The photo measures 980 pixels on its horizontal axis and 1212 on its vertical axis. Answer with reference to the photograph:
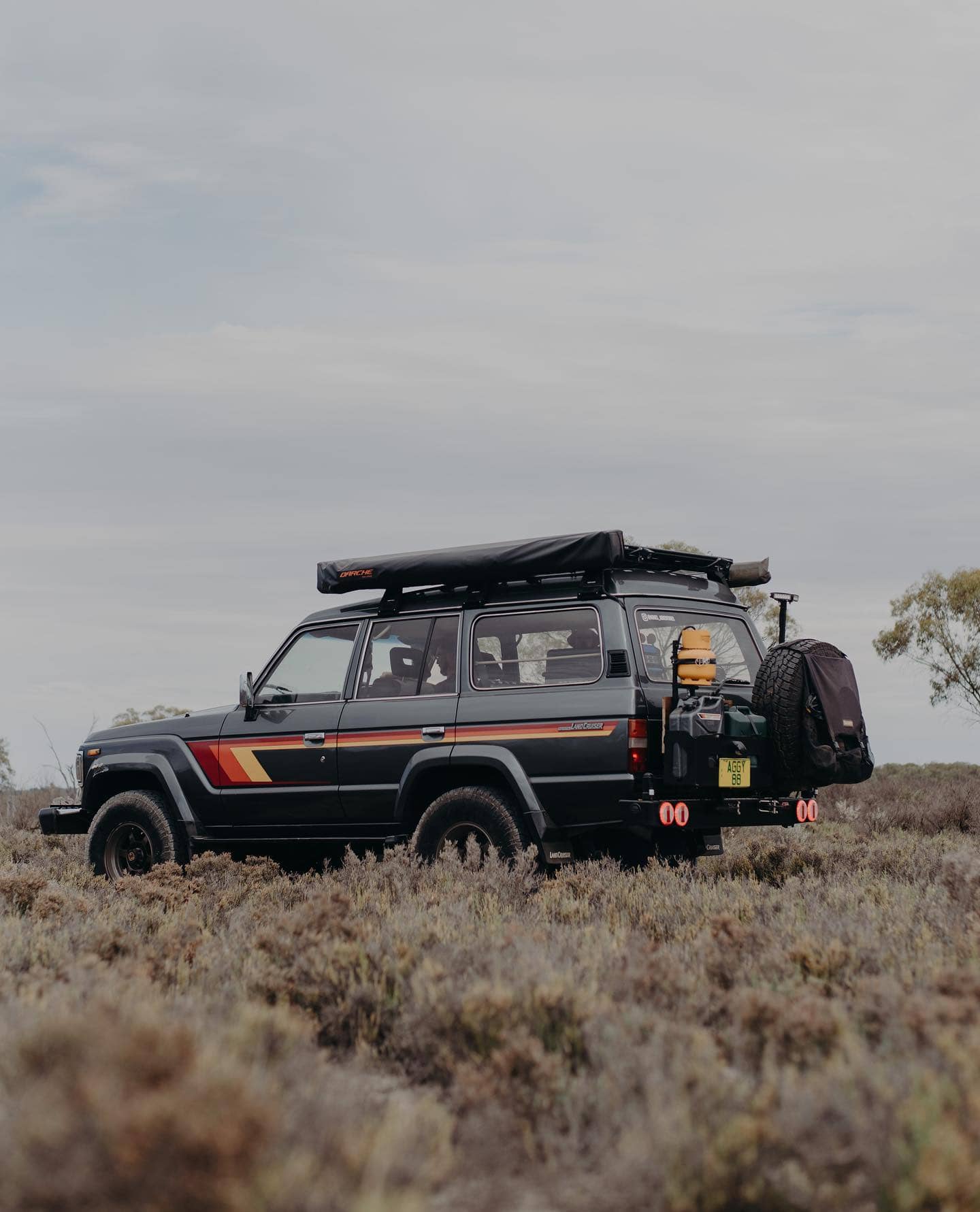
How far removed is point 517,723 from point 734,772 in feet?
4.34

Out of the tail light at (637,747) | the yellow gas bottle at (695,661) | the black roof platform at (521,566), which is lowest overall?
the tail light at (637,747)

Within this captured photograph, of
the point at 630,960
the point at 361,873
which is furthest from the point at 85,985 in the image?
the point at 361,873

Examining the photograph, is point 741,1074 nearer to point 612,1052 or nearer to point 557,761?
point 612,1052

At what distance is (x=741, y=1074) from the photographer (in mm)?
3785

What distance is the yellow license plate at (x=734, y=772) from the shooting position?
7.57 metres

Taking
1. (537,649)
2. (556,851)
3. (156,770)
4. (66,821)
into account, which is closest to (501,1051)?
(556,851)

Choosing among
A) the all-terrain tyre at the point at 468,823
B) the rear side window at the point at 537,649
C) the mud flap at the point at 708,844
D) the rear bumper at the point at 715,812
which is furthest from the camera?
the mud flap at the point at 708,844

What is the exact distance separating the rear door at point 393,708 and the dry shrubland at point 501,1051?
3.98 feet

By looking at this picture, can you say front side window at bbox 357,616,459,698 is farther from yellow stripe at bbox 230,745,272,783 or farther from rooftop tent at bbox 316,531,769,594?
yellow stripe at bbox 230,745,272,783

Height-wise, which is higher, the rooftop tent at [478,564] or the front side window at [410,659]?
the rooftop tent at [478,564]

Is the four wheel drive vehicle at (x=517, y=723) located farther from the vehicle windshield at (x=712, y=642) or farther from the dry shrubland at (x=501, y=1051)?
the dry shrubland at (x=501, y=1051)

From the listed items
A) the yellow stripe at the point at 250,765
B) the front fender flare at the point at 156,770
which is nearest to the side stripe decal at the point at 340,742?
the yellow stripe at the point at 250,765

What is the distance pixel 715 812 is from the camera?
792 cm

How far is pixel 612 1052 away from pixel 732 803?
13.8 ft
